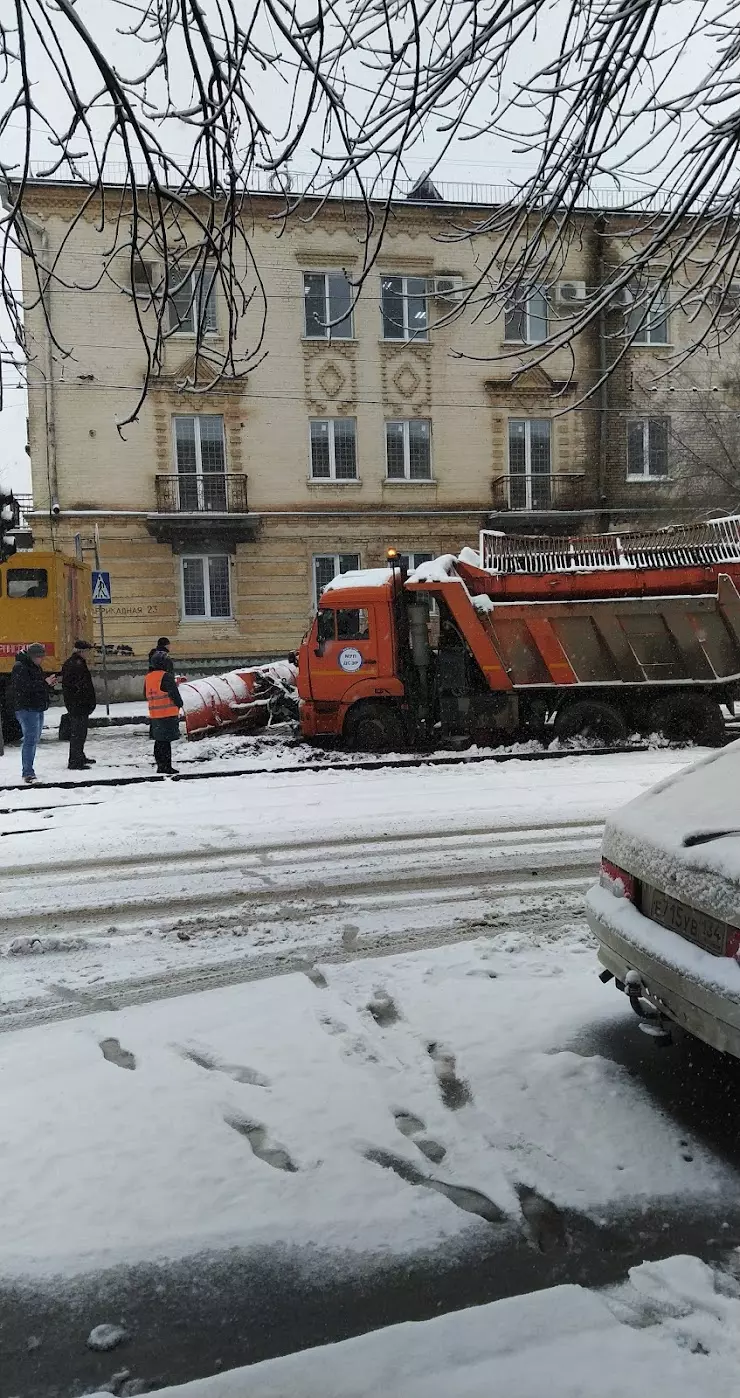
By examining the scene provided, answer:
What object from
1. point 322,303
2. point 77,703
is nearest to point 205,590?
point 322,303

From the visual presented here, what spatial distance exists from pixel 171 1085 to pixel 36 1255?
3.28 ft

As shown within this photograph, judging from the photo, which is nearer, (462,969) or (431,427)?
(462,969)

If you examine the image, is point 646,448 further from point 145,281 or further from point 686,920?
point 686,920

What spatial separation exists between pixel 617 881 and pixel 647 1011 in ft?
1.79

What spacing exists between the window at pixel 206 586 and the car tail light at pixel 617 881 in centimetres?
2246

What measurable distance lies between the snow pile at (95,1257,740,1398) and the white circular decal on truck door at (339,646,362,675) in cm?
1152

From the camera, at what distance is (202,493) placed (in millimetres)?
25203

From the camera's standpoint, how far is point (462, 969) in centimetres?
502

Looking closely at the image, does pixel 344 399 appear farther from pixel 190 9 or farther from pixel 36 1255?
pixel 36 1255

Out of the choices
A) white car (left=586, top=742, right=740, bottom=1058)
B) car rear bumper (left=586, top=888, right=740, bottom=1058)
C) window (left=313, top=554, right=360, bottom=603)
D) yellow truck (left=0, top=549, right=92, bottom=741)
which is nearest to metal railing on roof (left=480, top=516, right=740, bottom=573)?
yellow truck (left=0, top=549, right=92, bottom=741)

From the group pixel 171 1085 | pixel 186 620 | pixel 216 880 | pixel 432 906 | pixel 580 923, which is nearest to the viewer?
pixel 171 1085

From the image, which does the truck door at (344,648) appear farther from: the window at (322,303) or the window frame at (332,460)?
the window at (322,303)

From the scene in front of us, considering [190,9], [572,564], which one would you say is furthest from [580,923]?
[572,564]

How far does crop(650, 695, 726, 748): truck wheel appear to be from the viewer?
13875mm
